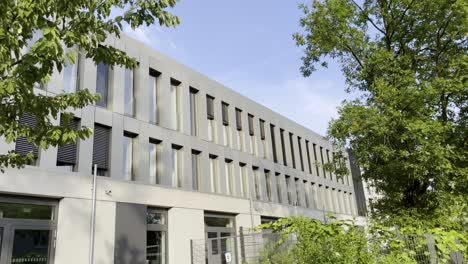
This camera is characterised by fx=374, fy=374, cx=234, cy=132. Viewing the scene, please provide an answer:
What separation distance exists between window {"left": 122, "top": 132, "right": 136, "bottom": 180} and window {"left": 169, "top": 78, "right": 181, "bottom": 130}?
2.33 meters

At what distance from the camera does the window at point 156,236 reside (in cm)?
1315

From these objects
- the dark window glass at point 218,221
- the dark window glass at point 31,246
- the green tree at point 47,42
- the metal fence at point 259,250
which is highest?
the green tree at point 47,42

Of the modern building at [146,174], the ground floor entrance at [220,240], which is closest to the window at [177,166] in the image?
the modern building at [146,174]

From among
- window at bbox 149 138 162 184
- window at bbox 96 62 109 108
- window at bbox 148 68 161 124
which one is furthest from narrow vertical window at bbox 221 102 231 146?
window at bbox 96 62 109 108

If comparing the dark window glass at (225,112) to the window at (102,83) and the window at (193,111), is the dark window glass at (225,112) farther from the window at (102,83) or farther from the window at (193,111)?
the window at (102,83)

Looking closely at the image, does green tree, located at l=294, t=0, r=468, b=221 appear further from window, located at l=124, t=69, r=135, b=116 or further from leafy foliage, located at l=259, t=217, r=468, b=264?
window, located at l=124, t=69, r=135, b=116

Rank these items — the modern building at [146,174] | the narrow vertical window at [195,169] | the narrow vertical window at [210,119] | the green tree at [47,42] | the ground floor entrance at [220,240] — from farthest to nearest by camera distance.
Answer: the narrow vertical window at [210,119]
the narrow vertical window at [195,169]
the ground floor entrance at [220,240]
the modern building at [146,174]
the green tree at [47,42]

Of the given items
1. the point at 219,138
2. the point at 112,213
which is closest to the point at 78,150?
the point at 112,213

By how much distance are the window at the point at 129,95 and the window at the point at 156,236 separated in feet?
12.3

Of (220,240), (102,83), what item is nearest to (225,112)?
(102,83)

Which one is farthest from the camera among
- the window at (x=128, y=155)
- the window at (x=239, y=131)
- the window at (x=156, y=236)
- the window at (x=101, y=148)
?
the window at (x=239, y=131)

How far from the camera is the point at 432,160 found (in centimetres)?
923

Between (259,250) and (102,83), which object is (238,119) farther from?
(259,250)

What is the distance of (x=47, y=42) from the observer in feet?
11.5
